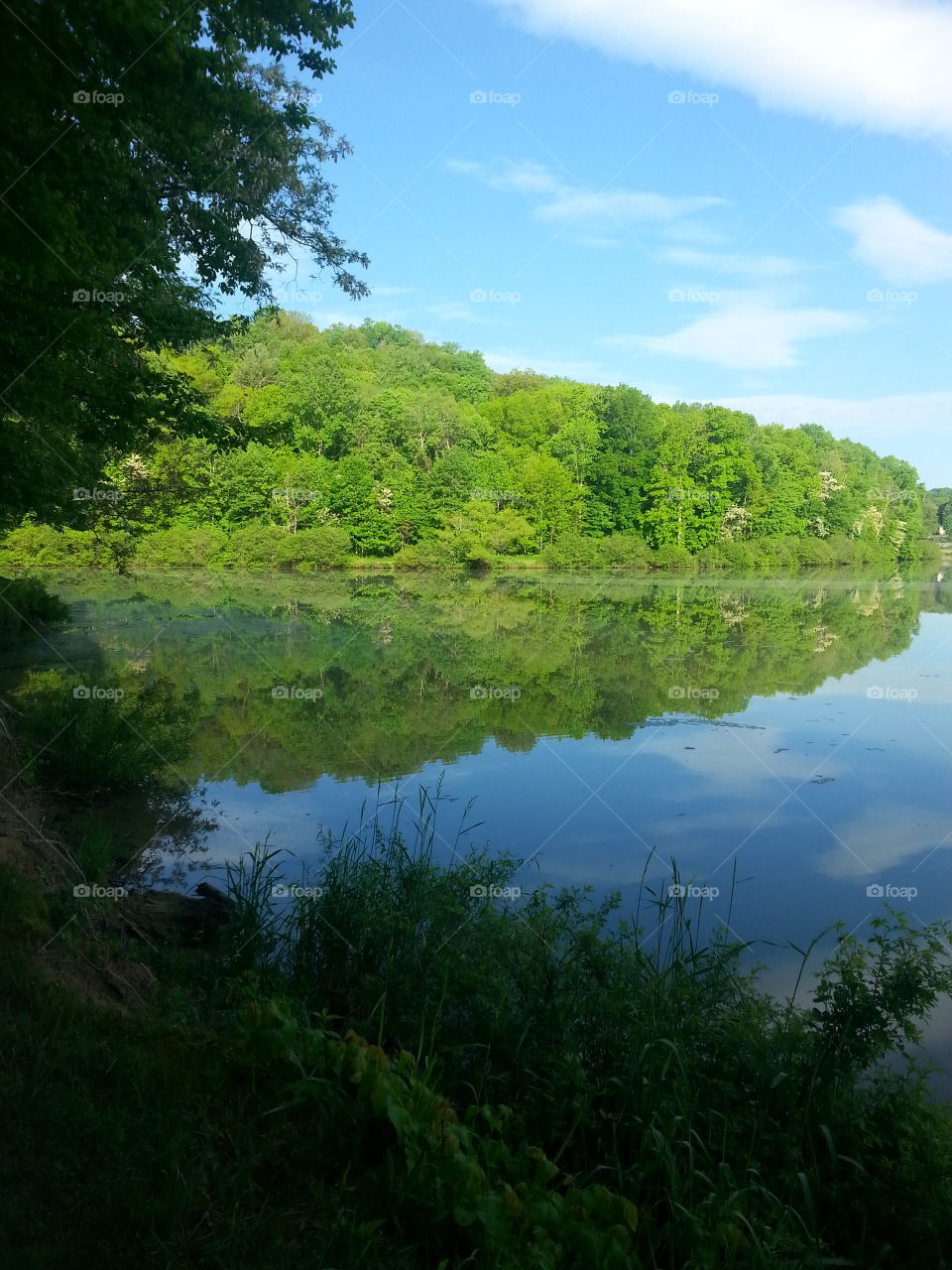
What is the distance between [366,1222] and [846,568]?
62335 mm

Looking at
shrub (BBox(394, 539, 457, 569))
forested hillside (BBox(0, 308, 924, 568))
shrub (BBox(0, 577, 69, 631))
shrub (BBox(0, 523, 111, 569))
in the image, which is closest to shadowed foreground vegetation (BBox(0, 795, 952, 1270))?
shrub (BBox(0, 577, 69, 631))

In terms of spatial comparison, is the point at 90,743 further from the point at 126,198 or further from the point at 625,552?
the point at 625,552

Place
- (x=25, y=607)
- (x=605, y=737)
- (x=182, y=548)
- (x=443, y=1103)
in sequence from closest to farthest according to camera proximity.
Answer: (x=443, y=1103), (x=605, y=737), (x=25, y=607), (x=182, y=548)

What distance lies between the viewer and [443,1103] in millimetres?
3340

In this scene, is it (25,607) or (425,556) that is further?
(425,556)

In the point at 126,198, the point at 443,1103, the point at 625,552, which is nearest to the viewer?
the point at 443,1103

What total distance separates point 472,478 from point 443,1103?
136 ft

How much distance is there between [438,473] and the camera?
43.4 m

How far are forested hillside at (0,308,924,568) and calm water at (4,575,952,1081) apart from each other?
1545 centimetres

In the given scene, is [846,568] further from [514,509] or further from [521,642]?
[521,642]

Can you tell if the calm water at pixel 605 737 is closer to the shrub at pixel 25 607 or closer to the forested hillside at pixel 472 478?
the shrub at pixel 25 607

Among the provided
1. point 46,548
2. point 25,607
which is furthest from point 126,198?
point 46,548

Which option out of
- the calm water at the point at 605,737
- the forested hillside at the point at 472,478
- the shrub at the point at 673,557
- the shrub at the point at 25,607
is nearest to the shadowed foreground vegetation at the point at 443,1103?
the calm water at the point at 605,737

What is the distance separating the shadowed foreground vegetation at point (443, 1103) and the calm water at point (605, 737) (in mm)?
897
